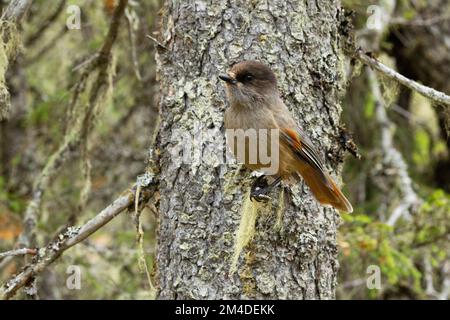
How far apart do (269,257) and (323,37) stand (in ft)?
3.86

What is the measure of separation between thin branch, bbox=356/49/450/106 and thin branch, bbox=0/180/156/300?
4.44 ft

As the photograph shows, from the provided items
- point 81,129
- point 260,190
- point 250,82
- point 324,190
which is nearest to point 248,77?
point 250,82

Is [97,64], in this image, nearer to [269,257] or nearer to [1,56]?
[1,56]

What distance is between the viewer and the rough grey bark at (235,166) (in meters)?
3.53

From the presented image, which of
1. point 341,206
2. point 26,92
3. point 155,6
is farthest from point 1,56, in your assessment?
point 26,92

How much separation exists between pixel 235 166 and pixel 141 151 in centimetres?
463

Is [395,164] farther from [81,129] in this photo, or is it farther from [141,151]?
[81,129]

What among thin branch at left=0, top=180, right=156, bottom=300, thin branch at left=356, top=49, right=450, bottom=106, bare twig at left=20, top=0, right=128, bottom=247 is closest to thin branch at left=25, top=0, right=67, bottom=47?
bare twig at left=20, top=0, right=128, bottom=247

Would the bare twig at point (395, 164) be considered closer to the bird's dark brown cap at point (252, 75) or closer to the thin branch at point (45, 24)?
the bird's dark brown cap at point (252, 75)

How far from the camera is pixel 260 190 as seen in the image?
355 cm

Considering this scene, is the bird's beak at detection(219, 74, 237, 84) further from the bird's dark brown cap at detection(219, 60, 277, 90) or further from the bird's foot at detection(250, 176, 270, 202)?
the bird's foot at detection(250, 176, 270, 202)

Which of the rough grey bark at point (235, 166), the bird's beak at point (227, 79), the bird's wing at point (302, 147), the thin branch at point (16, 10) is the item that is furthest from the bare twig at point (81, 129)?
the bird's wing at point (302, 147)

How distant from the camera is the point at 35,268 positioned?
153 inches

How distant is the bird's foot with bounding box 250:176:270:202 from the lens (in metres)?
3.52
